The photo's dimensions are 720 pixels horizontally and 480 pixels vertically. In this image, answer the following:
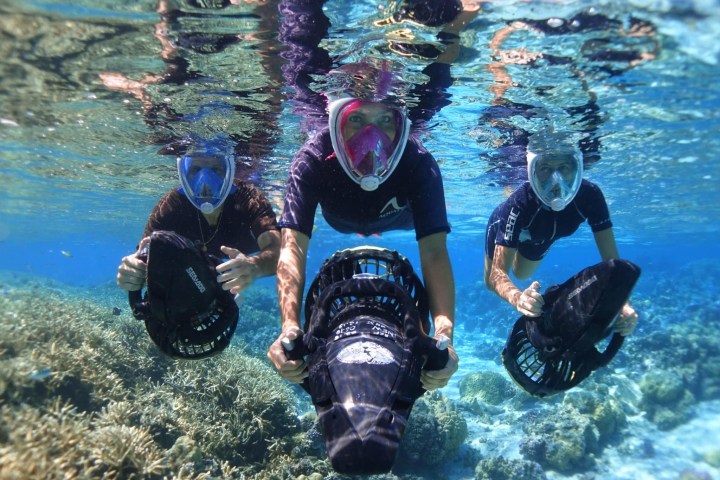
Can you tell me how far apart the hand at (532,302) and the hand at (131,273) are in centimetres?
395

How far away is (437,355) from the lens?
2.59 m

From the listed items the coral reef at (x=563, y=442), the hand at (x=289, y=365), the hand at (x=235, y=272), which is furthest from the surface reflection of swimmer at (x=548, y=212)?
the coral reef at (x=563, y=442)

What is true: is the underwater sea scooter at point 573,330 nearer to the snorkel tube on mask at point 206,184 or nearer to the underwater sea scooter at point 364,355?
the underwater sea scooter at point 364,355

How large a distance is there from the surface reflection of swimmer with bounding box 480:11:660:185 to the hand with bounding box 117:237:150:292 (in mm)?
5956

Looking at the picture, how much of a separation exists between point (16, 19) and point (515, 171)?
48.0ft

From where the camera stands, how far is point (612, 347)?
4055 mm

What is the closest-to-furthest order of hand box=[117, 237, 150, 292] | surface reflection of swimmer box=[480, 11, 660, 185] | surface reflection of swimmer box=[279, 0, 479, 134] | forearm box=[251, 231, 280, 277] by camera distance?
hand box=[117, 237, 150, 292] < forearm box=[251, 231, 280, 277] < surface reflection of swimmer box=[279, 0, 479, 134] < surface reflection of swimmer box=[480, 11, 660, 185]

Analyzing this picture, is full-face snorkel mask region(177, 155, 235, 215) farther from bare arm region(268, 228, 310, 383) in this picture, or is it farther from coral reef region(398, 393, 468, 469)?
coral reef region(398, 393, 468, 469)

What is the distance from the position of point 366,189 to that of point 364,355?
2.40m

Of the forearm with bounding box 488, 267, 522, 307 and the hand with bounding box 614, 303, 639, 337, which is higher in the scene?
the hand with bounding box 614, 303, 639, 337

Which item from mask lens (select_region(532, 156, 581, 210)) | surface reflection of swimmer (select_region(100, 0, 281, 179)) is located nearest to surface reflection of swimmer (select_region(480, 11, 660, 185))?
mask lens (select_region(532, 156, 581, 210))

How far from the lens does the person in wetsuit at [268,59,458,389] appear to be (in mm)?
3834

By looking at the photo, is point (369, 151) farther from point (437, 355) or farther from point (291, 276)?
point (437, 355)

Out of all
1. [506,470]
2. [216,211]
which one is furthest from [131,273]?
[506,470]
